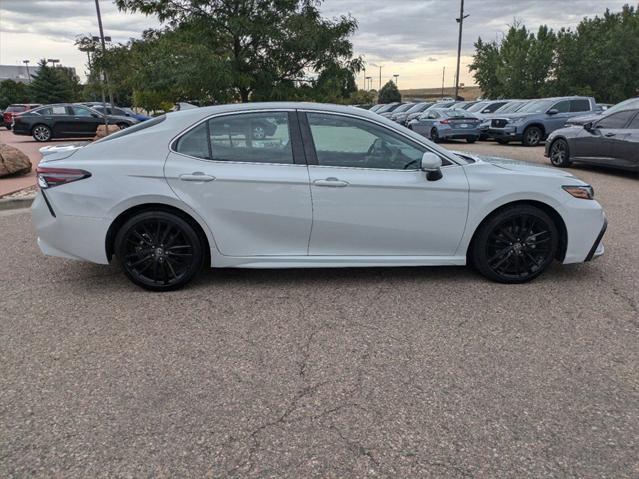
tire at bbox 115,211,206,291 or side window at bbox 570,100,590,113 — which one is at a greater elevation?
side window at bbox 570,100,590,113

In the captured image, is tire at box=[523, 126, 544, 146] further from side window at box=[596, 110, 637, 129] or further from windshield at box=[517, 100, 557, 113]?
side window at box=[596, 110, 637, 129]

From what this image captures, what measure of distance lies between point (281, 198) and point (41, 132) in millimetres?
21068

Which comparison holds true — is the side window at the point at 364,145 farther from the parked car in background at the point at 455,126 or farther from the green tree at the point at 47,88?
the green tree at the point at 47,88

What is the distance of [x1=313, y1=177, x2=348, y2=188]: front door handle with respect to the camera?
13.9 ft

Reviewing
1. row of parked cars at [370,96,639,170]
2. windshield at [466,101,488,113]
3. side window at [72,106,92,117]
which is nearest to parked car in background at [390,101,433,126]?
row of parked cars at [370,96,639,170]

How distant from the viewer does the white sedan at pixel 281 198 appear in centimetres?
422

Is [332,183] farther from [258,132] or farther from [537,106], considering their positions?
[537,106]

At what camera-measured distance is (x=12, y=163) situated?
9.93m

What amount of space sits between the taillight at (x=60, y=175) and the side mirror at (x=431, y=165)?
2.66 meters

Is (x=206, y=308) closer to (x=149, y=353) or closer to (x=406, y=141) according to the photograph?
(x=149, y=353)

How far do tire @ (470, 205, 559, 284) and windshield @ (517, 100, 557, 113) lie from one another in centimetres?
1549

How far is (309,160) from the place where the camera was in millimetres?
4309

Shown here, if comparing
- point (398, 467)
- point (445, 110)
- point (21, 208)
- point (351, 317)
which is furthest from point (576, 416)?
point (445, 110)

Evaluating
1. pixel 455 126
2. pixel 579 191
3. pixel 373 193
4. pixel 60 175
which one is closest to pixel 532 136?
pixel 455 126
